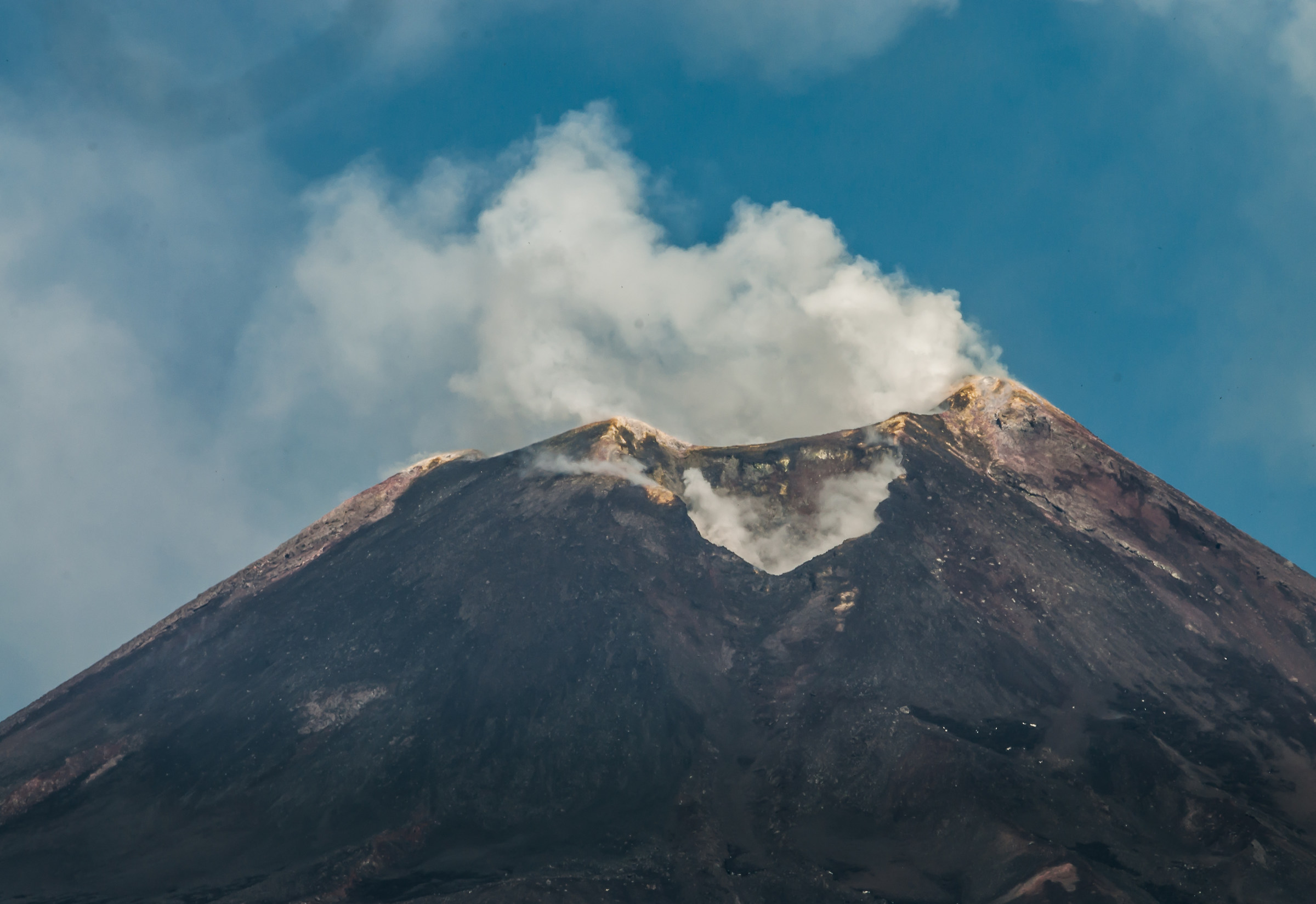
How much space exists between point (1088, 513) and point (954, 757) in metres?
46.6

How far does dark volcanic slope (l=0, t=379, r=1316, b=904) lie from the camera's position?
6031cm

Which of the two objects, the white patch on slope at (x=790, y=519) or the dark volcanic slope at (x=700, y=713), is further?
the white patch on slope at (x=790, y=519)

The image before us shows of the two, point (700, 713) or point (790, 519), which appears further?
point (790, 519)

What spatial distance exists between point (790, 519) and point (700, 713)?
3803 cm

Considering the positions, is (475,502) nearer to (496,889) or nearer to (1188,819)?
(496,889)

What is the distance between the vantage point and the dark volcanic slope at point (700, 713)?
6031cm

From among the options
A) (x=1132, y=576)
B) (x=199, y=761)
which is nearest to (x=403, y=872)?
→ (x=199, y=761)

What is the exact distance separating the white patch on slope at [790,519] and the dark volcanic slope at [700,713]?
13.1 ft

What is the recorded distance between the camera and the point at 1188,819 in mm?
61219

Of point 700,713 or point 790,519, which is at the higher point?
point 790,519

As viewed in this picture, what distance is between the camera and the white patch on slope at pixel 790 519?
106 metres

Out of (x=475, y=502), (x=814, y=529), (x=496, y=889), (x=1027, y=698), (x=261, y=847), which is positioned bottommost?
(x=1027, y=698)

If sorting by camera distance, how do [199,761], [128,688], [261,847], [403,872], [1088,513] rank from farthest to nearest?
[1088,513] → [128,688] → [199,761] → [261,847] → [403,872]

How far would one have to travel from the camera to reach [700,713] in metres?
79.8
